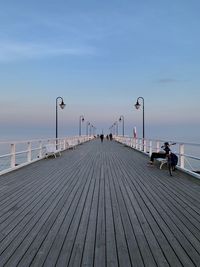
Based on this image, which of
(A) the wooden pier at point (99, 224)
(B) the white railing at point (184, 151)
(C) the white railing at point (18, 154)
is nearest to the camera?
(A) the wooden pier at point (99, 224)

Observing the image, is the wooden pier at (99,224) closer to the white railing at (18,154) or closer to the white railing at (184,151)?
the white railing at (184,151)

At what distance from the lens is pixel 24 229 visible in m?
4.39

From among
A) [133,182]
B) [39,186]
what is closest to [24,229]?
[39,186]

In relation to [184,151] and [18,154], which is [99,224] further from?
[18,154]

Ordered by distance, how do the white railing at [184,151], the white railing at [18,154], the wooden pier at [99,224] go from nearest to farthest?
1. the wooden pier at [99,224]
2. the white railing at [184,151]
3. the white railing at [18,154]

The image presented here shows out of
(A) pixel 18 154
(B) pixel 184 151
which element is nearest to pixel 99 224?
(B) pixel 184 151

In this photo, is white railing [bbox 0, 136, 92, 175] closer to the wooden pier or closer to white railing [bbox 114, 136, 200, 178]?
the wooden pier

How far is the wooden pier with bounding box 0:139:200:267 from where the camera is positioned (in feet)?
11.2

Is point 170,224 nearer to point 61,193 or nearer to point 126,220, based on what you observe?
point 126,220

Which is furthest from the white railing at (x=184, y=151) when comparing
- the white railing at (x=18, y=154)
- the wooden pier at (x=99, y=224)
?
the white railing at (x=18, y=154)

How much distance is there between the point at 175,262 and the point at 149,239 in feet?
2.36

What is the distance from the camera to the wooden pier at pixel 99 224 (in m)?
3.41

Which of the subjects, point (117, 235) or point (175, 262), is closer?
point (175, 262)

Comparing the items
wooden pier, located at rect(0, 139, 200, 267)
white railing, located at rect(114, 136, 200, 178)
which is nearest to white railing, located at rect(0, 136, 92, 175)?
wooden pier, located at rect(0, 139, 200, 267)
